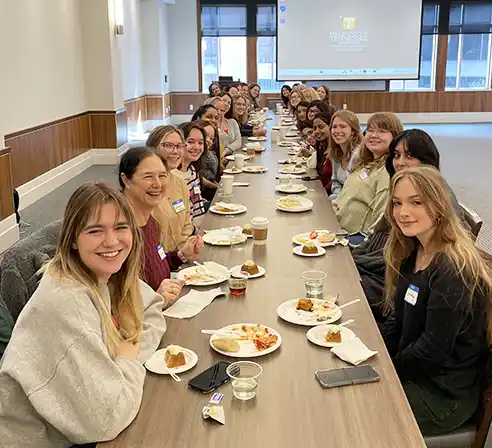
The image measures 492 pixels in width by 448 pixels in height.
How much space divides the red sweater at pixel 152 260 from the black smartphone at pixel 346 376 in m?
1.04

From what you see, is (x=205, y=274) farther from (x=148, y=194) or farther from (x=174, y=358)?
(x=174, y=358)

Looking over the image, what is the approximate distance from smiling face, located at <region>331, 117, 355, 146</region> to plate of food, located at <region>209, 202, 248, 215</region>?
1282 mm

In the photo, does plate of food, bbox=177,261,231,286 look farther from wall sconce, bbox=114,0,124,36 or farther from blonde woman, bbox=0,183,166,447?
wall sconce, bbox=114,0,124,36

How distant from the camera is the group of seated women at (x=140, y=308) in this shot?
1.46 metres

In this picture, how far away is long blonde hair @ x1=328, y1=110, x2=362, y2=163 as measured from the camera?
178 inches

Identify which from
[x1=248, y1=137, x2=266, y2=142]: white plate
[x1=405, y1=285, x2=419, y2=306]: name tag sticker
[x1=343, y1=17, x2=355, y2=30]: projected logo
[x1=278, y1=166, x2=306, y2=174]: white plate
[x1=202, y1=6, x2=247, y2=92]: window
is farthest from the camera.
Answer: [x1=202, y1=6, x2=247, y2=92]: window

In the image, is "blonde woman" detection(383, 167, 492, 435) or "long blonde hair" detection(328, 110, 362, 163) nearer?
"blonde woman" detection(383, 167, 492, 435)

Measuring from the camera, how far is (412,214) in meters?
2.10

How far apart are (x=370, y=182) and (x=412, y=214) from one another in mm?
1669

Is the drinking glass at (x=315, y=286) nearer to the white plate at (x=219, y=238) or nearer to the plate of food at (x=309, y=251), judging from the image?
the plate of food at (x=309, y=251)

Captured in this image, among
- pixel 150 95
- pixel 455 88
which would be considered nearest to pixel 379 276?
pixel 150 95

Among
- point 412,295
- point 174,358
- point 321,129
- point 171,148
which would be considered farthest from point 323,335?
point 321,129

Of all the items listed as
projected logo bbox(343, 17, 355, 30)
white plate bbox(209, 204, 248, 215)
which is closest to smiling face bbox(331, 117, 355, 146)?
white plate bbox(209, 204, 248, 215)

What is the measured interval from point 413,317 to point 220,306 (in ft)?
2.20
